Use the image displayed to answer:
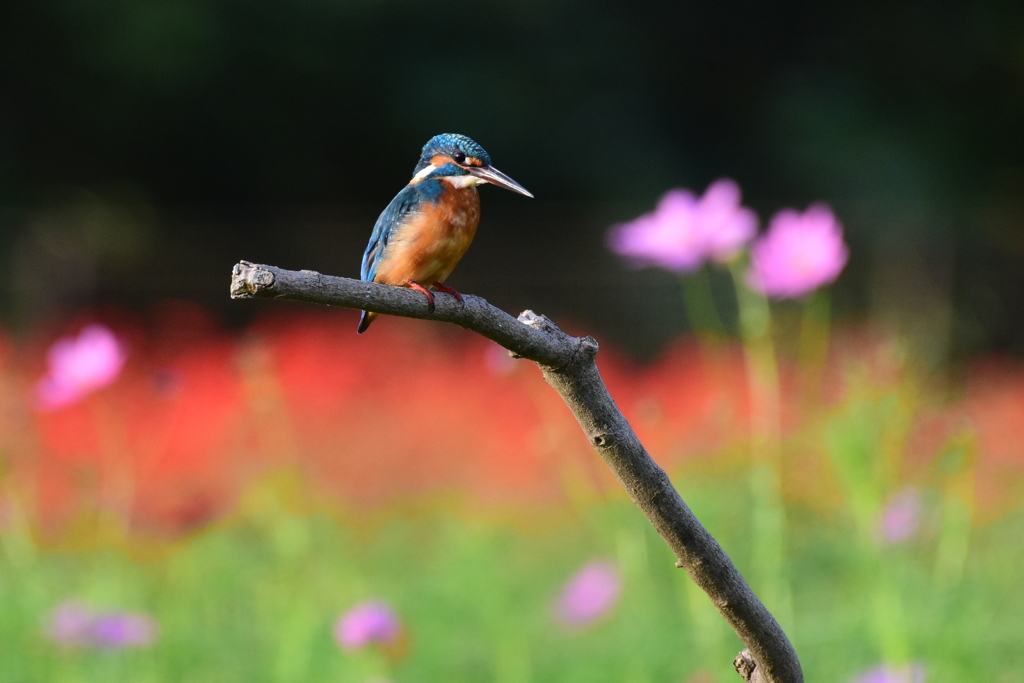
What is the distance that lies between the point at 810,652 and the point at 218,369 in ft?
8.97

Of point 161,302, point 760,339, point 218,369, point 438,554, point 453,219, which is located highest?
point 161,302

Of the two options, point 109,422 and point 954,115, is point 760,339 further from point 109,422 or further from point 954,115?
point 954,115

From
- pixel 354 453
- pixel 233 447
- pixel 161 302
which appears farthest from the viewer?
pixel 161 302

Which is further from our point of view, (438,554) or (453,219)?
(438,554)

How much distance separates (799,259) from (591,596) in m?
0.63

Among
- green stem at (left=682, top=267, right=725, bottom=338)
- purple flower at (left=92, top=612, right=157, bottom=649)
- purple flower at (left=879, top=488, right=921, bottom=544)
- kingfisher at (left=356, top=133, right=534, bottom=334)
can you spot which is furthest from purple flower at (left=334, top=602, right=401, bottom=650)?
green stem at (left=682, top=267, right=725, bottom=338)

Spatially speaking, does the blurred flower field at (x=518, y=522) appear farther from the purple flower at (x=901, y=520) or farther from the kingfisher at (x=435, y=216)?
the kingfisher at (x=435, y=216)

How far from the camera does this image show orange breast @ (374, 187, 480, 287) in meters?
1.00

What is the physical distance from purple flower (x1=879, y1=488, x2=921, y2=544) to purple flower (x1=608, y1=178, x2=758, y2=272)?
0.43 meters

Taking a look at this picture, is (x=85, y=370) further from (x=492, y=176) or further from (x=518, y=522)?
(x=518, y=522)

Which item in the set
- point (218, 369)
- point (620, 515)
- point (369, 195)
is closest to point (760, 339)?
point (620, 515)

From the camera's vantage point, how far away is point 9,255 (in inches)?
211

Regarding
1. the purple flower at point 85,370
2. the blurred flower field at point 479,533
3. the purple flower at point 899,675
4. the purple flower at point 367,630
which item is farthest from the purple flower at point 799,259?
the purple flower at point 85,370

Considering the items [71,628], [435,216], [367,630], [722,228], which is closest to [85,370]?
[71,628]
